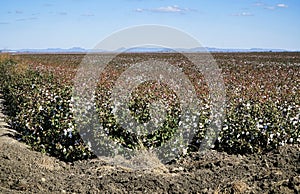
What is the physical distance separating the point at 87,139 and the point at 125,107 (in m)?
0.96

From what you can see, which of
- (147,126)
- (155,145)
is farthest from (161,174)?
(147,126)

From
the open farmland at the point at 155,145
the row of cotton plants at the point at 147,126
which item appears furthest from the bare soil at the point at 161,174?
the row of cotton plants at the point at 147,126

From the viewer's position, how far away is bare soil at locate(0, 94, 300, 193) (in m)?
4.99

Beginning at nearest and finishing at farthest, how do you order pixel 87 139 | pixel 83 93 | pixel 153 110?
pixel 87 139, pixel 153 110, pixel 83 93

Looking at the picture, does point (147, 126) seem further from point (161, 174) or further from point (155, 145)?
point (161, 174)

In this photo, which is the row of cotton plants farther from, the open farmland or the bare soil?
the bare soil

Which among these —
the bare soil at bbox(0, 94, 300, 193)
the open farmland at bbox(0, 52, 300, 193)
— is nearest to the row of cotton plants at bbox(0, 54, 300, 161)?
the open farmland at bbox(0, 52, 300, 193)

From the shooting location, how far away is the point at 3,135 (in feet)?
25.9

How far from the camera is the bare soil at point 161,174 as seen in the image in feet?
16.4

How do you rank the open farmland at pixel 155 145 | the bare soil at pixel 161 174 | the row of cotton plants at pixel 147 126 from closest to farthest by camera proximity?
the bare soil at pixel 161 174
the open farmland at pixel 155 145
the row of cotton plants at pixel 147 126

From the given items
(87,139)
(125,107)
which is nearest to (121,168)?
(87,139)

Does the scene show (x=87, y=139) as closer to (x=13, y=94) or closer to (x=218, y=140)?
(x=218, y=140)

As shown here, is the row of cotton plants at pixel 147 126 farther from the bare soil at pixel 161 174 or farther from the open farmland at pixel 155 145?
the bare soil at pixel 161 174

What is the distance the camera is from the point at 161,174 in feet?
19.3
